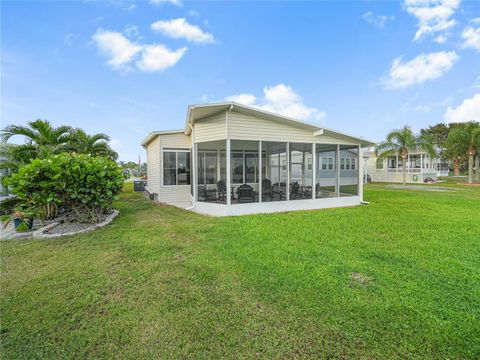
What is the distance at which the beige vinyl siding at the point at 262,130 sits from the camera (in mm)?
8242

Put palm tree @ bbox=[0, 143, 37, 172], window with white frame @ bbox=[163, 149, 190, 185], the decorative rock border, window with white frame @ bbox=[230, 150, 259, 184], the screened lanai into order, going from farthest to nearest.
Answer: window with white frame @ bbox=[163, 149, 190, 185], window with white frame @ bbox=[230, 150, 259, 184], the screened lanai, palm tree @ bbox=[0, 143, 37, 172], the decorative rock border

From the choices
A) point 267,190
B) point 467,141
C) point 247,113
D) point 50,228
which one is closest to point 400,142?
point 467,141

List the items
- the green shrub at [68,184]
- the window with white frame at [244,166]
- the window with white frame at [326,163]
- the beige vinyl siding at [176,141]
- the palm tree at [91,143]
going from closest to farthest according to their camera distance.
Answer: the green shrub at [68,184], the window with white frame at [244,166], the beige vinyl siding at [176,141], the palm tree at [91,143], the window with white frame at [326,163]

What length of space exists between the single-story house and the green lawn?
3.58 metres

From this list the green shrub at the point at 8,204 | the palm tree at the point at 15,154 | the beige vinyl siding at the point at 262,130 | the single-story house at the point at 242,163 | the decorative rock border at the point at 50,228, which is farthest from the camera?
the single-story house at the point at 242,163

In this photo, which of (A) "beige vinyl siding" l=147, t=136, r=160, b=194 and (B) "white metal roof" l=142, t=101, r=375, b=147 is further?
(A) "beige vinyl siding" l=147, t=136, r=160, b=194

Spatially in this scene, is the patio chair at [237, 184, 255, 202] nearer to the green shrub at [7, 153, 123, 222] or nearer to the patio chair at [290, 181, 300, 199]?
the patio chair at [290, 181, 300, 199]

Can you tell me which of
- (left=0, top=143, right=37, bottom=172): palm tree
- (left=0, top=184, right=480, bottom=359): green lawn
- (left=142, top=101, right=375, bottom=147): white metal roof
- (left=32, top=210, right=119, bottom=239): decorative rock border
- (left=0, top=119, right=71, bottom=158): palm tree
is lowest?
(left=0, top=184, right=480, bottom=359): green lawn

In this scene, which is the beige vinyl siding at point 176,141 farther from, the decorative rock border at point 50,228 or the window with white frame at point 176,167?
the decorative rock border at point 50,228

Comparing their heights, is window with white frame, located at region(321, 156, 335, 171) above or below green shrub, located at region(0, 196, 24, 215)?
above

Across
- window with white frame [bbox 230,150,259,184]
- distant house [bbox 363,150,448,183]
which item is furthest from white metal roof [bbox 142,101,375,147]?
distant house [bbox 363,150,448,183]

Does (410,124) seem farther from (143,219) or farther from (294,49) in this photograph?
(143,219)

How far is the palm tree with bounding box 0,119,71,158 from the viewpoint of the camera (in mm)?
7699

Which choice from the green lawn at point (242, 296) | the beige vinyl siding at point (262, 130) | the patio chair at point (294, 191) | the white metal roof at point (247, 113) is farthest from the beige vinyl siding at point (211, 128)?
the green lawn at point (242, 296)
